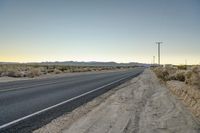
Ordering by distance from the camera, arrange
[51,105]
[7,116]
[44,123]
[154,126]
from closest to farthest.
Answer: [154,126], [44,123], [7,116], [51,105]

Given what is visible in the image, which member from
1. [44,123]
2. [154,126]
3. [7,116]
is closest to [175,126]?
[154,126]

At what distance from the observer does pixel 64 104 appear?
14.3m

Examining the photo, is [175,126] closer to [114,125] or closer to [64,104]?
[114,125]

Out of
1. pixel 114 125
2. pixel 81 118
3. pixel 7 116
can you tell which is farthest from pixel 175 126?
pixel 7 116

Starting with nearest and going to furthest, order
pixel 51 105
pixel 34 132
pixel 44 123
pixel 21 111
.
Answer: pixel 34 132
pixel 44 123
pixel 21 111
pixel 51 105

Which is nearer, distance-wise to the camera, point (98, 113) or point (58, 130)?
point (58, 130)

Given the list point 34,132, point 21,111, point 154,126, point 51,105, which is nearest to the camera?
point 34,132

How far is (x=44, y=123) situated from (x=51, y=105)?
383 cm

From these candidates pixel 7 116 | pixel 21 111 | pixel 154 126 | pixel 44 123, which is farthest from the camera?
pixel 21 111

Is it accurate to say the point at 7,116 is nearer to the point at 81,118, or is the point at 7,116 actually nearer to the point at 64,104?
the point at 81,118

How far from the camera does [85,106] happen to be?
46.3ft

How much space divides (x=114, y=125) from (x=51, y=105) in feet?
16.1

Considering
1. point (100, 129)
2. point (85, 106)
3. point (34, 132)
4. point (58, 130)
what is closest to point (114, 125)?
point (100, 129)

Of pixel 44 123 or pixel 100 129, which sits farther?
pixel 44 123
